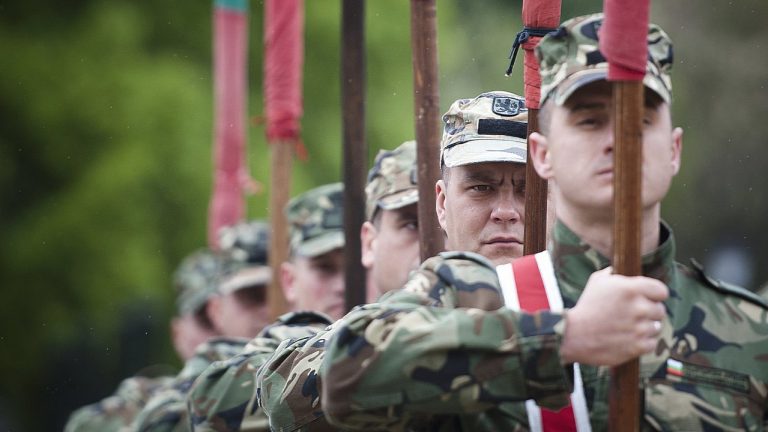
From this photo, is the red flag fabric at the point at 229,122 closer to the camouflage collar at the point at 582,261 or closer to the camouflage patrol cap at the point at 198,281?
the camouflage patrol cap at the point at 198,281

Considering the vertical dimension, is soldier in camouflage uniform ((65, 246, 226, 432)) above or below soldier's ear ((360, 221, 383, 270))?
below

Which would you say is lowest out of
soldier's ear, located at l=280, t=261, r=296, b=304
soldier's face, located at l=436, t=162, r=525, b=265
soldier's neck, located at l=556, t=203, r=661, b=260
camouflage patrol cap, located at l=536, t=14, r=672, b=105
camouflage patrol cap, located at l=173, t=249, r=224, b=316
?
camouflage patrol cap, located at l=173, t=249, r=224, b=316

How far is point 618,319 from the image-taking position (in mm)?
3357

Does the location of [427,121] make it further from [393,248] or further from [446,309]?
[446,309]

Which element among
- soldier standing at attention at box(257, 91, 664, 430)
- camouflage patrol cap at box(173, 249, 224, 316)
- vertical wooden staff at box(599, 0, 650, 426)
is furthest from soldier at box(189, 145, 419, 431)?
camouflage patrol cap at box(173, 249, 224, 316)

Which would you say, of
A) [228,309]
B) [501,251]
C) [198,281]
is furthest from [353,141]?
[198,281]

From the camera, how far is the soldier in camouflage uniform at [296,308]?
5.93 m

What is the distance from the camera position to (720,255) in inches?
605

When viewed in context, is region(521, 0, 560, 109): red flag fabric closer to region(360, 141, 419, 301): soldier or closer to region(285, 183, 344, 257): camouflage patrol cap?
region(360, 141, 419, 301): soldier

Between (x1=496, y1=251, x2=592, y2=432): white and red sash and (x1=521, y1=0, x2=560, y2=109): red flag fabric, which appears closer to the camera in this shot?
(x1=496, y1=251, x2=592, y2=432): white and red sash

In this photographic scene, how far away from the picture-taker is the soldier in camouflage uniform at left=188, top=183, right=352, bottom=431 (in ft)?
→ 19.5

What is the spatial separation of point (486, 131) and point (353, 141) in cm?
167

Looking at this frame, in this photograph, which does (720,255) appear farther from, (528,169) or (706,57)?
(528,169)

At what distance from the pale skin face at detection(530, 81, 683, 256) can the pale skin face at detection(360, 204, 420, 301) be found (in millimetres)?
2160
